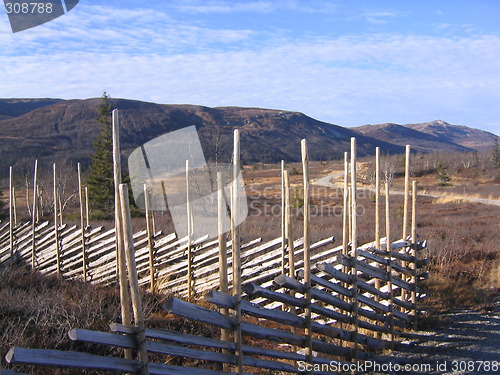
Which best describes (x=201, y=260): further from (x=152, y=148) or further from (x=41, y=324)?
(x=41, y=324)

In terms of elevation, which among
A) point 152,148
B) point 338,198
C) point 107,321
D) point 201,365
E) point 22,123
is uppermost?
point 22,123

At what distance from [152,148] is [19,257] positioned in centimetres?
581

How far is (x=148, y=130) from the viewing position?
10406 cm

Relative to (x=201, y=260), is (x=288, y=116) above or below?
above

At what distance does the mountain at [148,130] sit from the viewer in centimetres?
6688

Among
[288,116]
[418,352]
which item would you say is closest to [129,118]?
[288,116]

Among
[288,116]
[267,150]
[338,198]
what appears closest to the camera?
[338,198]

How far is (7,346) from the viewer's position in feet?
12.2

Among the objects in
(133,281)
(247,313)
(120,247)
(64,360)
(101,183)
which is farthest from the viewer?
(101,183)

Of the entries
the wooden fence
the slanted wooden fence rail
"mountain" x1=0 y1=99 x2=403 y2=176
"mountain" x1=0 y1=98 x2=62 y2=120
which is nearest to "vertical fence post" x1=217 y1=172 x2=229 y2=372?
the slanted wooden fence rail

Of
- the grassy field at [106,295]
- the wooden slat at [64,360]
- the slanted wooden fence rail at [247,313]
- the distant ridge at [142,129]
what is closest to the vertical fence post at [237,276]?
the slanted wooden fence rail at [247,313]

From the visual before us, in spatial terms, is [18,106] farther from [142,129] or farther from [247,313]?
[247,313]

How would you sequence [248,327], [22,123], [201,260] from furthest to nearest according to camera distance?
1. [22,123]
2. [201,260]
3. [248,327]

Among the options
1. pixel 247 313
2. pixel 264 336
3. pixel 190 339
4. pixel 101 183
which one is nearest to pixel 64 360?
pixel 190 339
